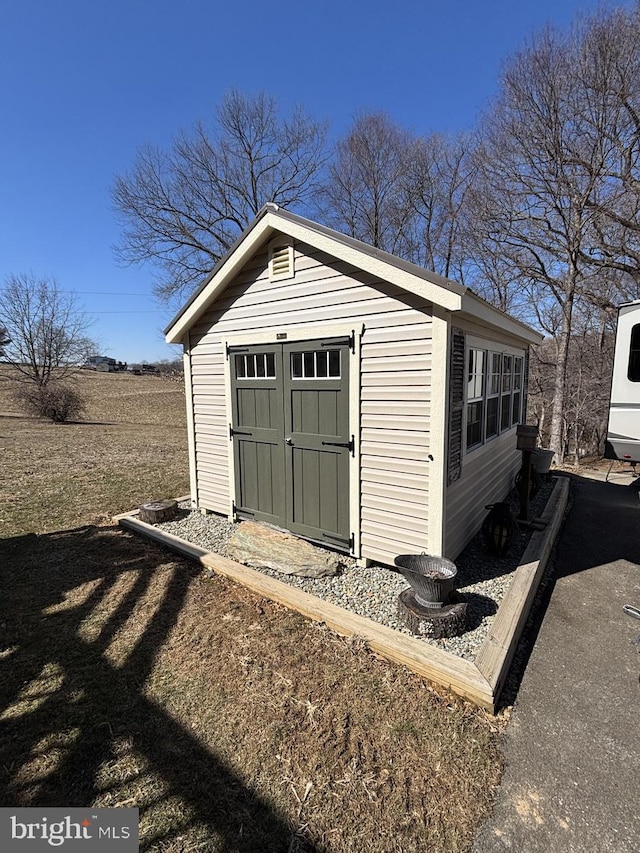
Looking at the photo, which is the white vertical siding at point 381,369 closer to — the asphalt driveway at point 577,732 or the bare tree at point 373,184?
the asphalt driveway at point 577,732

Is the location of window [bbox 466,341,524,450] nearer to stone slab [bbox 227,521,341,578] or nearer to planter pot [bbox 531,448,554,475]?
planter pot [bbox 531,448,554,475]

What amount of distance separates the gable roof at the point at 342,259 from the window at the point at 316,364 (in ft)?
3.02

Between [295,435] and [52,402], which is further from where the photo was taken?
[52,402]

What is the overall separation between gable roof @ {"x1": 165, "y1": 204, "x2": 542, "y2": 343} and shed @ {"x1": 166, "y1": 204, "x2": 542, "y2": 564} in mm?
16

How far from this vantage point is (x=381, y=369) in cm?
388

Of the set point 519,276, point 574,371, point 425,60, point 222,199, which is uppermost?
point 425,60

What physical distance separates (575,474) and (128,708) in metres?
9.63

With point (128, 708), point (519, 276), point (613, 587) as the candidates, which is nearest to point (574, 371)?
Result: point (519, 276)

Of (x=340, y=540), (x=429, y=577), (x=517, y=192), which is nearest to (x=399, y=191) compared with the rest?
(x=517, y=192)

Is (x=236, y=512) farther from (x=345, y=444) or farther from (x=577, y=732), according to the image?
(x=577, y=732)

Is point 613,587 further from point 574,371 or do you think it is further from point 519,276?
point 574,371

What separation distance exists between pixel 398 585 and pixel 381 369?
2.04 m

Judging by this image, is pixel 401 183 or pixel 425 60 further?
pixel 401 183

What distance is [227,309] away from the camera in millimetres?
5133
